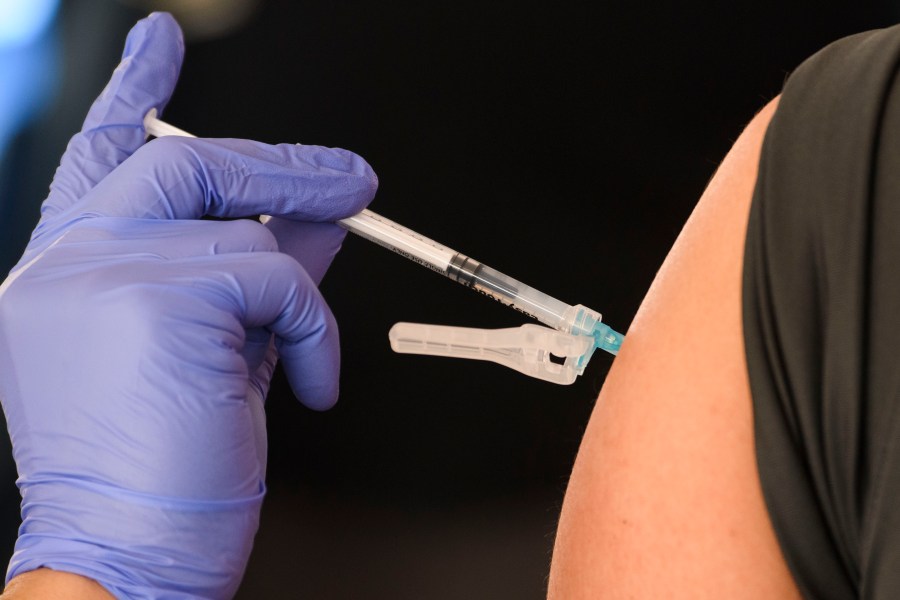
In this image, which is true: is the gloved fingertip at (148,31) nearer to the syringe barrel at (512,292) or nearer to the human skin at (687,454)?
the syringe barrel at (512,292)

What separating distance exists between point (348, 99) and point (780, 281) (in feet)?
3.70

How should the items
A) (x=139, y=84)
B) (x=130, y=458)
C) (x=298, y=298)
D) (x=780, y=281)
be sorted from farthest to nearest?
(x=139, y=84) → (x=298, y=298) → (x=130, y=458) → (x=780, y=281)

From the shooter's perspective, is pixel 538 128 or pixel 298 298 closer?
pixel 298 298

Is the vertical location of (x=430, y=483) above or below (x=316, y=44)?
below

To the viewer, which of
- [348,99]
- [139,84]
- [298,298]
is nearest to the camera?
[298,298]

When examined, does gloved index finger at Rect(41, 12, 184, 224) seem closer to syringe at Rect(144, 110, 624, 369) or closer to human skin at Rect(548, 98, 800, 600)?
syringe at Rect(144, 110, 624, 369)

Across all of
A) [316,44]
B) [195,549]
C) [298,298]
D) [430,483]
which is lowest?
[430,483]

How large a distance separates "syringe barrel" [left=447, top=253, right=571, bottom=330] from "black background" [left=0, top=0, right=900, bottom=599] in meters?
0.31

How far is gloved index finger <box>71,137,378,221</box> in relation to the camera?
1.04 m

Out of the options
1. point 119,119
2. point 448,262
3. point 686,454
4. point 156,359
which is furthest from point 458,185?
point 686,454

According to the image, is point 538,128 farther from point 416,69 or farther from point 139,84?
point 139,84

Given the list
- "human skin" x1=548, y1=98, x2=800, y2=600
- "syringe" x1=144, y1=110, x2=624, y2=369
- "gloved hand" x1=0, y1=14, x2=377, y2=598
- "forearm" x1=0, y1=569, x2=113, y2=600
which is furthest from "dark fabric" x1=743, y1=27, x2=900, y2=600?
"forearm" x1=0, y1=569, x2=113, y2=600

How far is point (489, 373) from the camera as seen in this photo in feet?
4.59

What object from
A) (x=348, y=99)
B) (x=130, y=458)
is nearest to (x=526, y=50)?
(x=348, y=99)
